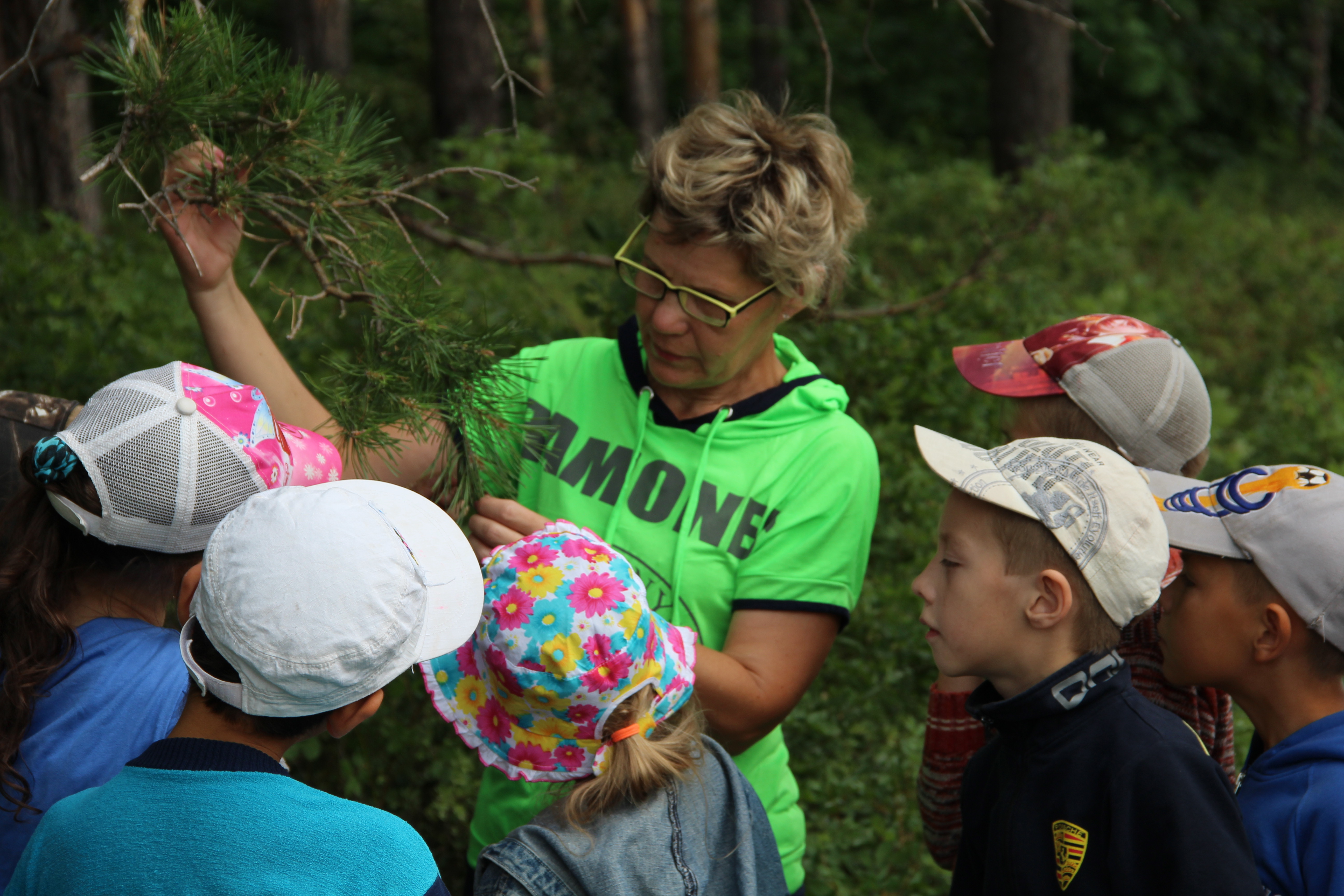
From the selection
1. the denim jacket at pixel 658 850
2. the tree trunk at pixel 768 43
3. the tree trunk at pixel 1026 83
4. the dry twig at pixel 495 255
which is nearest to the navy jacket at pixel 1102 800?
the denim jacket at pixel 658 850

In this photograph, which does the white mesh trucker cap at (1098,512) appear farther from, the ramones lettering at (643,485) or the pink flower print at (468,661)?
the pink flower print at (468,661)

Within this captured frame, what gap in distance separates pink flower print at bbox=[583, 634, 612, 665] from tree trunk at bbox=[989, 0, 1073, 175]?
24.6ft

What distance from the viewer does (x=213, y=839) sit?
3.80 feet

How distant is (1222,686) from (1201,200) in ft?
36.4

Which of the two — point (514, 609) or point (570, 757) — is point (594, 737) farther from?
point (514, 609)

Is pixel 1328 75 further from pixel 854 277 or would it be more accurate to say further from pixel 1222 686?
pixel 1222 686

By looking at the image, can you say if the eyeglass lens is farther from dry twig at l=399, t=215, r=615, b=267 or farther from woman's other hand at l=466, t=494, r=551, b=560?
dry twig at l=399, t=215, r=615, b=267

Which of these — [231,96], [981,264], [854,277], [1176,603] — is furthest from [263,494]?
[854,277]

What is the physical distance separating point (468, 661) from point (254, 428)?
0.48 m

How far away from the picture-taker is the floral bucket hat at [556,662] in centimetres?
152

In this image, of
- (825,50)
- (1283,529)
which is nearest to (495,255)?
(825,50)

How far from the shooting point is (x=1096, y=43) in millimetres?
2336

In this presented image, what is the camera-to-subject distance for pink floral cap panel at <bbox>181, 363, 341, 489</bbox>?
4.94 ft

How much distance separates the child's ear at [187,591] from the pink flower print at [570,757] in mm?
550
